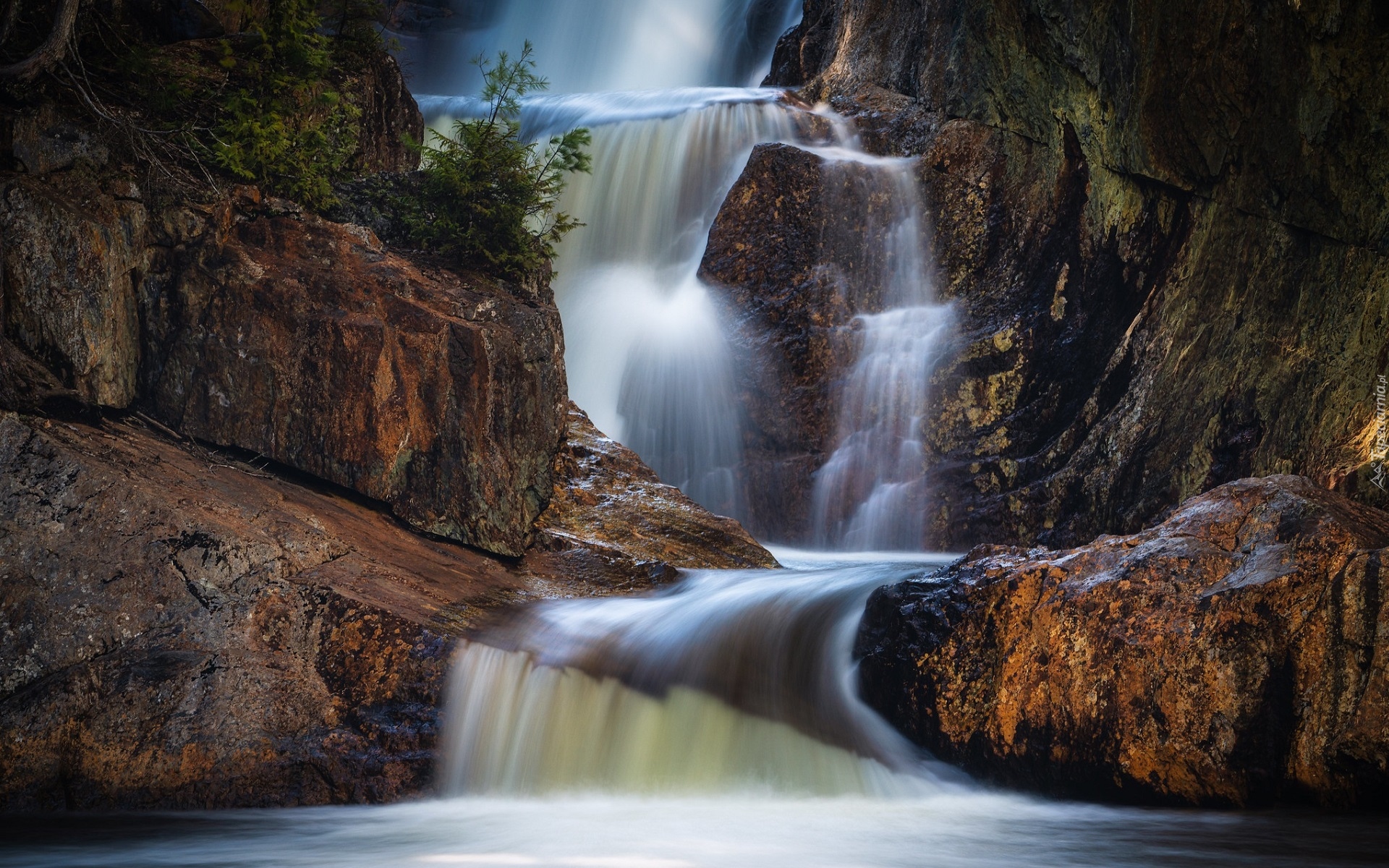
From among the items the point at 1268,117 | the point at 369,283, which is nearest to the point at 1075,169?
the point at 1268,117

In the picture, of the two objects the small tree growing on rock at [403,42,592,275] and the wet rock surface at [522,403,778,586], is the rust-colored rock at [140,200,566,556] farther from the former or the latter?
the small tree growing on rock at [403,42,592,275]

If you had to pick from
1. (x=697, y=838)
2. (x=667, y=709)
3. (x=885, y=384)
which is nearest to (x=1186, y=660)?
(x=697, y=838)

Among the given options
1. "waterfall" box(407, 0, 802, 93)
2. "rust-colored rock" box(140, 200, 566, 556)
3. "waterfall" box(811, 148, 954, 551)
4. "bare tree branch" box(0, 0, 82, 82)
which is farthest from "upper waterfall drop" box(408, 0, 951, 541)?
→ "waterfall" box(407, 0, 802, 93)

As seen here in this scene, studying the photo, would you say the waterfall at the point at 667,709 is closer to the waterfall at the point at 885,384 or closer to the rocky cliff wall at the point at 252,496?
the rocky cliff wall at the point at 252,496

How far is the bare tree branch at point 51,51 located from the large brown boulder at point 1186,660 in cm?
674

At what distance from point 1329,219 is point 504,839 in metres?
7.70

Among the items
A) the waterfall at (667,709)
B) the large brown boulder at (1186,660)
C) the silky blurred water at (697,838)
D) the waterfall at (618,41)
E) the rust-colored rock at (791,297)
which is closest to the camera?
the silky blurred water at (697,838)

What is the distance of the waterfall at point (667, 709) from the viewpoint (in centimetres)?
580

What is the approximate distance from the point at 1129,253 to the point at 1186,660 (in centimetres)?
700

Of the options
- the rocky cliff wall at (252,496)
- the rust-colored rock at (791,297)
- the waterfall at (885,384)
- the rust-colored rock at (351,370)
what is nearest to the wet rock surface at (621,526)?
the rocky cliff wall at (252,496)

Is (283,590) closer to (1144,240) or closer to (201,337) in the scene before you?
(201,337)

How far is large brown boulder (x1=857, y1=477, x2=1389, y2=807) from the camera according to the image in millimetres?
4984

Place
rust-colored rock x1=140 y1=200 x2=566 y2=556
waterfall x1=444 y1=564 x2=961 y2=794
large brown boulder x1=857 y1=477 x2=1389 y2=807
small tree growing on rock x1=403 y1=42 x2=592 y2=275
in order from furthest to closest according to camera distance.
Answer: small tree growing on rock x1=403 y1=42 x2=592 y2=275, rust-colored rock x1=140 y1=200 x2=566 y2=556, waterfall x1=444 y1=564 x2=961 y2=794, large brown boulder x1=857 y1=477 x2=1389 y2=807

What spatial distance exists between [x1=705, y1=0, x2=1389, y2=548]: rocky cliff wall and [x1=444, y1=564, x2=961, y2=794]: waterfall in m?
4.11
